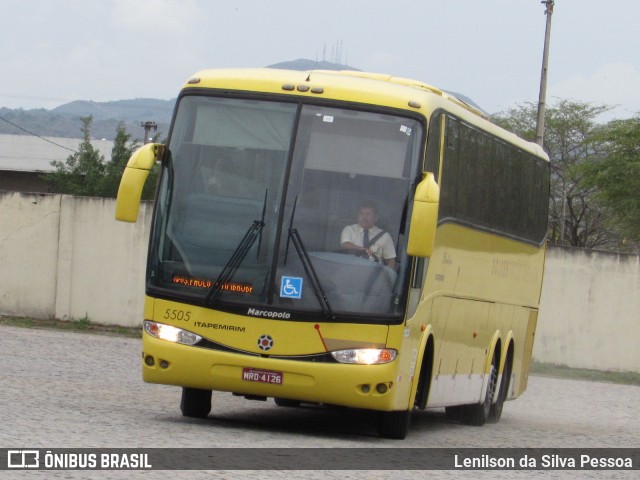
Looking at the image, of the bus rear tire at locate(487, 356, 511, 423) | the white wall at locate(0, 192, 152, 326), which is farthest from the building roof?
the bus rear tire at locate(487, 356, 511, 423)

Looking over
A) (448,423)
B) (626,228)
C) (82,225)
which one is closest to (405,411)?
(448,423)

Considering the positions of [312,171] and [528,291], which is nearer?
[312,171]

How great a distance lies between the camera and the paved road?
10320 millimetres

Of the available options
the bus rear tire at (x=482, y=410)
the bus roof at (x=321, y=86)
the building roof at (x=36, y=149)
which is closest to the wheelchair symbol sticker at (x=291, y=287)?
the bus roof at (x=321, y=86)

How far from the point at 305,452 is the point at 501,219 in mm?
6499

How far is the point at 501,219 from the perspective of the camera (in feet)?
54.3

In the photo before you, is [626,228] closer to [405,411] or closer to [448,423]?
[448,423]

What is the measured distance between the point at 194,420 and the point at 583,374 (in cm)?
1639

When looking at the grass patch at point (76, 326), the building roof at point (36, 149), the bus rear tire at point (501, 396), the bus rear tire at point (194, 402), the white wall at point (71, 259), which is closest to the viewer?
the bus rear tire at point (194, 402)

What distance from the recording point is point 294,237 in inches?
471

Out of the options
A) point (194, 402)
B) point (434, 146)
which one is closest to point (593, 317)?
point (434, 146)

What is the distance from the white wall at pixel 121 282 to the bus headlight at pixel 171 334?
15583mm

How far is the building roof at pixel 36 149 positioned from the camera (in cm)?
8625

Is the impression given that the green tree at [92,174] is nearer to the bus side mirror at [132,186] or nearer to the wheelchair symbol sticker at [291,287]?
the bus side mirror at [132,186]
